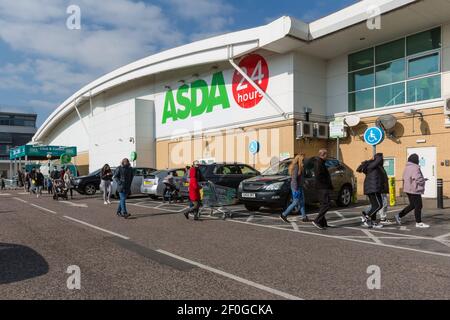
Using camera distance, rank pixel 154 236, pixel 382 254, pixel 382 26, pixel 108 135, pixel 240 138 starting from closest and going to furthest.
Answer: pixel 382 254 < pixel 154 236 < pixel 382 26 < pixel 240 138 < pixel 108 135

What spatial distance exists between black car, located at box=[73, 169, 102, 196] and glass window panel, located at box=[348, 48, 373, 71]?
Answer: 14.2 metres

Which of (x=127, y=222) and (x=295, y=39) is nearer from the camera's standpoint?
(x=127, y=222)

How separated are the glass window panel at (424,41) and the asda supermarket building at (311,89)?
41mm

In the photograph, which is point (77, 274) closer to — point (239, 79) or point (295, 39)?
point (295, 39)

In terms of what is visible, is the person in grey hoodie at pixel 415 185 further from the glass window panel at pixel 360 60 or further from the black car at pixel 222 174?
the glass window panel at pixel 360 60

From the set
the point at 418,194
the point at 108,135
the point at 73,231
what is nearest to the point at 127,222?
the point at 73,231

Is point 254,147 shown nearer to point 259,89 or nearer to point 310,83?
point 259,89

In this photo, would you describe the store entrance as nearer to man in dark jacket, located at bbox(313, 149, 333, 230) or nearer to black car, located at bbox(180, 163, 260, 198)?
black car, located at bbox(180, 163, 260, 198)

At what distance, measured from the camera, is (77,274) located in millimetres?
4898

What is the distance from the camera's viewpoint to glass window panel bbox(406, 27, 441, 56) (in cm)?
1521

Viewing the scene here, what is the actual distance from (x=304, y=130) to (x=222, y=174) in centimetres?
566

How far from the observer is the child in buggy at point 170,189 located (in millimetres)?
14859

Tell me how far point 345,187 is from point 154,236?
7.62 meters

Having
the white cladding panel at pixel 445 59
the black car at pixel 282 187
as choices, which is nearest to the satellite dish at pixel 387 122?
the white cladding panel at pixel 445 59
